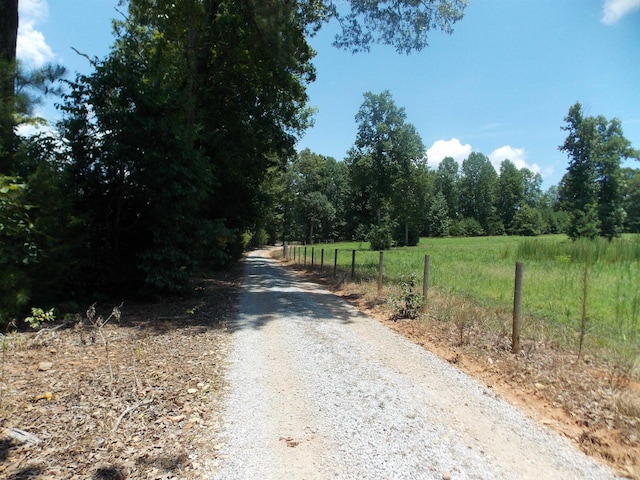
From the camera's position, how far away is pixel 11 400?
11.6 ft

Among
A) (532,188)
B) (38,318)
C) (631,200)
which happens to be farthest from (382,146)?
(532,188)

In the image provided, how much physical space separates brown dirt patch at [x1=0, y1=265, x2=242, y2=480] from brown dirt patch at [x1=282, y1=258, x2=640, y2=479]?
3141 millimetres

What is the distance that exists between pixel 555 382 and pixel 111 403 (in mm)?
4748

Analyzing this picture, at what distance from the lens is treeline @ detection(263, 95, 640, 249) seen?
1601 inches

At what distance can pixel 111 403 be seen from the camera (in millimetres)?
3615

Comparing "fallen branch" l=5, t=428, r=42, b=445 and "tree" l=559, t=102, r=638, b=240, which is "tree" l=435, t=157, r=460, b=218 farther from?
"fallen branch" l=5, t=428, r=42, b=445

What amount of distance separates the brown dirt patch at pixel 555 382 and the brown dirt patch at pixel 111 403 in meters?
3.14

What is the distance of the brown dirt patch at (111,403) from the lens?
2.72m

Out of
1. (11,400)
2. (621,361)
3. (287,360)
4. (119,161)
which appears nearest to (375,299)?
(287,360)

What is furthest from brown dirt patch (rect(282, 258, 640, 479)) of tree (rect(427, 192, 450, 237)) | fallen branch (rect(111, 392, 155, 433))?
tree (rect(427, 192, 450, 237))

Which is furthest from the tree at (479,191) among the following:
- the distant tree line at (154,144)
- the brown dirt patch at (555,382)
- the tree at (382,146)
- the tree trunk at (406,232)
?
the brown dirt patch at (555,382)

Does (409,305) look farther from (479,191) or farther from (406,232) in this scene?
(479,191)

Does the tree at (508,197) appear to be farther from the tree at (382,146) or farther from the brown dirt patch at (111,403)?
the brown dirt patch at (111,403)

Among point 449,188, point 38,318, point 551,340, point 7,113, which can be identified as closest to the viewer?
point 551,340
